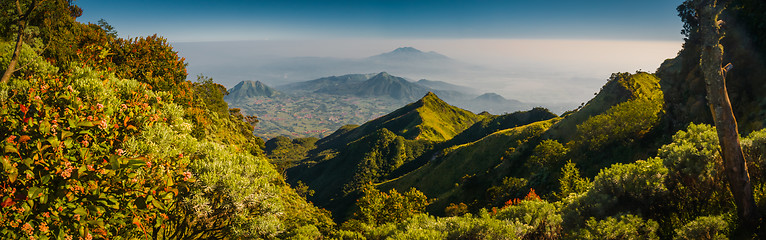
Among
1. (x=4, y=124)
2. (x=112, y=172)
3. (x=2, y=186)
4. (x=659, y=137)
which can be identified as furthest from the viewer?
(x=659, y=137)

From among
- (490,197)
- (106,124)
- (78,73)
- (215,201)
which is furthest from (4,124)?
(490,197)

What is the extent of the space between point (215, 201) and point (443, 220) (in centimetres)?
1281

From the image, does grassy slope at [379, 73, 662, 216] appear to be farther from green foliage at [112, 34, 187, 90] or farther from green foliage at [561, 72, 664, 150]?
green foliage at [112, 34, 187, 90]

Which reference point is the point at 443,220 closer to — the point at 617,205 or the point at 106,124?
the point at 617,205

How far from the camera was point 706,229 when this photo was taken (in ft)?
32.6

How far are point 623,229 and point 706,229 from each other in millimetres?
2211

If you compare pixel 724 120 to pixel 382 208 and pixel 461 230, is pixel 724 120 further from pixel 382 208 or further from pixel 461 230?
pixel 382 208

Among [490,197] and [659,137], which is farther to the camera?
[490,197]

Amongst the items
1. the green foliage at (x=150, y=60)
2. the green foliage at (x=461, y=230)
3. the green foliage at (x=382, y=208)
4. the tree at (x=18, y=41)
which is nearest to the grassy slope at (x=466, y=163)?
the green foliage at (x=382, y=208)

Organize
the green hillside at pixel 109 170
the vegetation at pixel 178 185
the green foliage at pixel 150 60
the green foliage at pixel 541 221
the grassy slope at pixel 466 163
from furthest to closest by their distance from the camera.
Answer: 1. the grassy slope at pixel 466 163
2. the green foliage at pixel 150 60
3. the green foliage at pixel 541 221
4. the vegetation at pixel 178 185
5. the green hillside at pixel 109 170

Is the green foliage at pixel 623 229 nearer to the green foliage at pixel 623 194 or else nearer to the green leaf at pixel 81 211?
the green foliage at pixel 623 194

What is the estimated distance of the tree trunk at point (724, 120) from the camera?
10492 millimetres

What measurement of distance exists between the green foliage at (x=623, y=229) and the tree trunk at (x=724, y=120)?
8.86 ft

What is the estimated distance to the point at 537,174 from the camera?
76.4 meters
